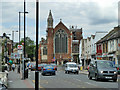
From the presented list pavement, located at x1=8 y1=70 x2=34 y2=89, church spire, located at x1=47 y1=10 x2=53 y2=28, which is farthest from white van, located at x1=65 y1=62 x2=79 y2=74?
church spire, located at x1=47 y1=10 x2=53 y2=28

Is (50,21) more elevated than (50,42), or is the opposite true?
(50,21)

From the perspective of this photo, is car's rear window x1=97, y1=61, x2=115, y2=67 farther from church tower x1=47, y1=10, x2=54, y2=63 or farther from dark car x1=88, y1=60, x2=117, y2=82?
church tower x1=47, y1=10, x2=54, y2=63

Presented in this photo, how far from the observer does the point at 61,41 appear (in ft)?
366

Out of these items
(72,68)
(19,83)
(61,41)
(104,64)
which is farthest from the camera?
(61,41)

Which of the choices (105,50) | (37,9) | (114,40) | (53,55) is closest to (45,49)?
(53,55)

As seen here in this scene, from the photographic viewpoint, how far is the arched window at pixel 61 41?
11144cm

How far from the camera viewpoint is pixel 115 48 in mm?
50094

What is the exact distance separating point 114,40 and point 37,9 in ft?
142

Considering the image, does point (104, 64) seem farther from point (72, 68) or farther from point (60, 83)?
point (72, 68)

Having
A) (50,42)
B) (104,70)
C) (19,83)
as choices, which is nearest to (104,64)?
(104,70)

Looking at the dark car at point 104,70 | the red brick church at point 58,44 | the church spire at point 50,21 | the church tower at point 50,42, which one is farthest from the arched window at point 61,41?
the dark car at point 104,70

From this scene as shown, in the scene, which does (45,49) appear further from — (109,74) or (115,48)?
(109,74)

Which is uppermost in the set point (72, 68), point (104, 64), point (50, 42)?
point (50, 42)

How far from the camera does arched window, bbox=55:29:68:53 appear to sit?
11144 cm
